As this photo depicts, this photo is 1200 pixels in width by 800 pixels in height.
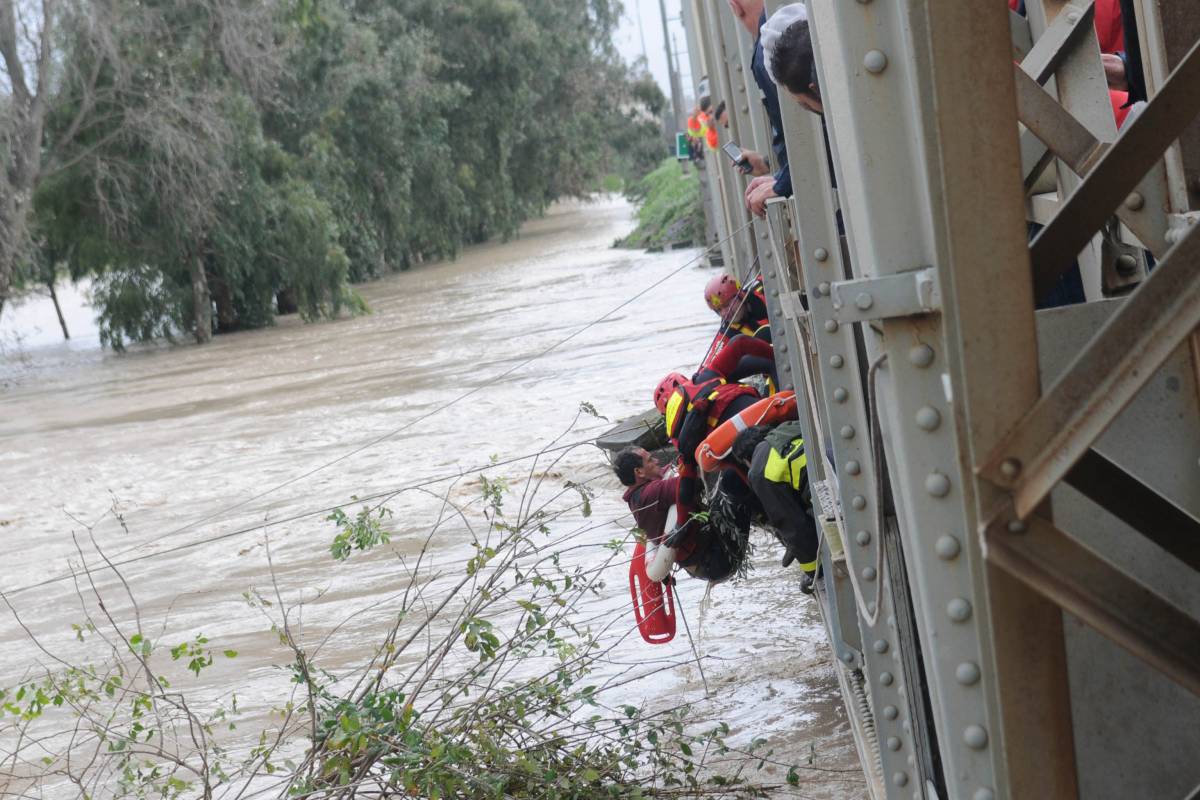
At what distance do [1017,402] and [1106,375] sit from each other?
4.2 inches

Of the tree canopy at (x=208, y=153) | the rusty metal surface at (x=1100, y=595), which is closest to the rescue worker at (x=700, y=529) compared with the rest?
the rusty metal surface at (x=1100, y=595)

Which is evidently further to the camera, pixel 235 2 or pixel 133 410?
pixel 235 2

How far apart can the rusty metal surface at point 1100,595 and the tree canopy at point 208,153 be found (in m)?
23.7

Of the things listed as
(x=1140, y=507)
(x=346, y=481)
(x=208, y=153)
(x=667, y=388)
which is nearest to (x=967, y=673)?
(x=1140, y=507)

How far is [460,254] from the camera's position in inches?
1759

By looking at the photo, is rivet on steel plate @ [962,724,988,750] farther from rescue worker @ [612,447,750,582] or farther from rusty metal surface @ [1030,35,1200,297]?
rescue worker @ [612,447,750,582]

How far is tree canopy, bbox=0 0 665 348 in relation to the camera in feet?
77.2

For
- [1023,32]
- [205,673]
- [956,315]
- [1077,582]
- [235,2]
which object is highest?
[235,2]

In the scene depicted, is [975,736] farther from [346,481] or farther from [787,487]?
[346,481]

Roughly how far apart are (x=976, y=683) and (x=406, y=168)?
3516cm

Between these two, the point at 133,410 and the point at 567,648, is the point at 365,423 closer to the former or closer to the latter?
the point at 133,410

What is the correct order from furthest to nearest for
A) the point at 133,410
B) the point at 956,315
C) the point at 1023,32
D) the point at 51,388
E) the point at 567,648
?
the point at 51,388 → the point at 133,410 → the point at 567,648 → the point at 1023,32 → the point at 956,315

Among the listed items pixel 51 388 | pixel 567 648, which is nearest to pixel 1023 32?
pixel 567 648

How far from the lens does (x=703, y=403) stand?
17.5ft
